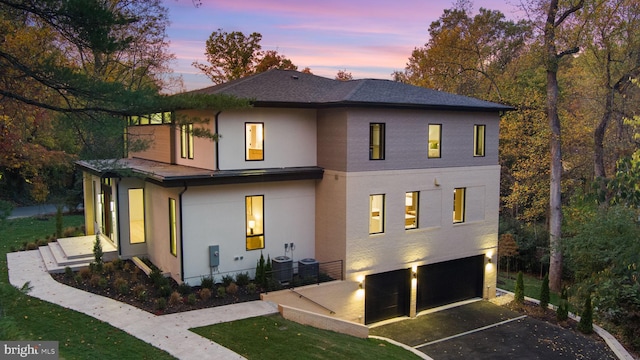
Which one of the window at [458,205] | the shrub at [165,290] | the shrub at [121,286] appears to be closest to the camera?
the shrub at [165,290]

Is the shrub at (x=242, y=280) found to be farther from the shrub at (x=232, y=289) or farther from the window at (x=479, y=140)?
the window at (x=479, y=140)

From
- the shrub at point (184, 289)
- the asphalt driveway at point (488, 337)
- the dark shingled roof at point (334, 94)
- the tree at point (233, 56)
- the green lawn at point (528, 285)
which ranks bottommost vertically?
the green lawn at point (528, 285)

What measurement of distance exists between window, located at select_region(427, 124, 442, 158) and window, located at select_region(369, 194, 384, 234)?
8.70 feet

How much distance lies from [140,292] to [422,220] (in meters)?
9.08

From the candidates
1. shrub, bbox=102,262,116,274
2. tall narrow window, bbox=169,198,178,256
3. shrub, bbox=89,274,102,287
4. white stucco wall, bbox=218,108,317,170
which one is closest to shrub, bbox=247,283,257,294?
tall narrow window, bbox=169,198,178,256

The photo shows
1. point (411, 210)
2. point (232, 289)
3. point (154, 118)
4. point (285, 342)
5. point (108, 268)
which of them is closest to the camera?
point (285, 342)

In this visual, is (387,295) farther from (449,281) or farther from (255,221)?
(255,221)

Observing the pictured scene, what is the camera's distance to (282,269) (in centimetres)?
1425

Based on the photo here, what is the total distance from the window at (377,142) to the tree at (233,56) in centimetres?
2357

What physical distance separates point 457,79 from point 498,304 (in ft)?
54.9

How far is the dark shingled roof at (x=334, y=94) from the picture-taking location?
14.5 meters
